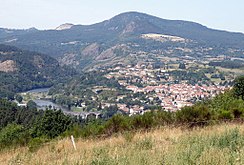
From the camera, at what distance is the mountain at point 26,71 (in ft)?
447

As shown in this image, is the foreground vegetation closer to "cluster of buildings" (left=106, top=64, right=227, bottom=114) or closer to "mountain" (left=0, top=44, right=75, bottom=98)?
"cluster of buildings" (left=106, top=64, right=227, bottom=114)

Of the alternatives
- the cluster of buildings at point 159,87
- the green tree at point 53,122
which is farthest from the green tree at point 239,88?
the cluster of buildings at point 159,87


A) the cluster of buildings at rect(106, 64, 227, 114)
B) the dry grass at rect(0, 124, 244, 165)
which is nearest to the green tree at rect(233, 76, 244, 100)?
the dry grass at rect(0, 124, 244, 165)

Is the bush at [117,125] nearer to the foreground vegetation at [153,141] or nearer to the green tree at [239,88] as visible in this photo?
the foreground vegetation at [153,141]

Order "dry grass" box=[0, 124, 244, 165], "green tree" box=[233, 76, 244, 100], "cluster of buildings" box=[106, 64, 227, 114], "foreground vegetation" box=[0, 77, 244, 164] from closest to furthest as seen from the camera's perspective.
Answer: "dry grass" box=[0, 124, 244, 165], "foreground vegetation" box=[0, 77, 244, 164], "green tree" box=[233, 76, 244, 100], "cluster of buildings" box=[106, 64, 227, 114]

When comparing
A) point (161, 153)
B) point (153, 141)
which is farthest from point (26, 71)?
point (161, 153)

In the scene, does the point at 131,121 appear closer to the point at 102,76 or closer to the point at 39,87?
the point at 102,76

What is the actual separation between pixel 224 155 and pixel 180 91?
92596mm

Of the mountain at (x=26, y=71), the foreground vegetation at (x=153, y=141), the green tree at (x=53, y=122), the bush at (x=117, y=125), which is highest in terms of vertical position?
the foreground vegetation at (x=153, y=141)

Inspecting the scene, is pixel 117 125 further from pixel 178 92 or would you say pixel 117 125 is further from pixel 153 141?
pixel 178 92

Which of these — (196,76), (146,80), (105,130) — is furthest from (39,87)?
(105,130)

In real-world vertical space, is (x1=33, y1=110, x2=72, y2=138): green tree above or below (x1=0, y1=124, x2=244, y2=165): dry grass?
below

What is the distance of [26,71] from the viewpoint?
15750 centimetres

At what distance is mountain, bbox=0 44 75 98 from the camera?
13635 centimetres
